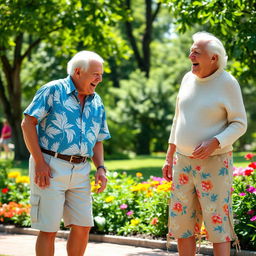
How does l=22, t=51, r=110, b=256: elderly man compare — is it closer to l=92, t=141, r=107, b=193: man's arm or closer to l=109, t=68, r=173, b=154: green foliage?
l=92, t=141, r=107, b=193: man's arm

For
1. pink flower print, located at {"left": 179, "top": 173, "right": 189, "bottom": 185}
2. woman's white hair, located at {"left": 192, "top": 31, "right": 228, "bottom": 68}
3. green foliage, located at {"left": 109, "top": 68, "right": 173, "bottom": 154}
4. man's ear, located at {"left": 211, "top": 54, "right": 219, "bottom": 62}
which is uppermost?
green foliage, located at {"left": 109, "top": 68, "right": 173, "bottom": 154}

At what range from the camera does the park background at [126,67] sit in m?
7.47

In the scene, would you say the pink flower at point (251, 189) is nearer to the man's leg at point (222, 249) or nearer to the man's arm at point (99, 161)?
the man's leg at point (222, 249)

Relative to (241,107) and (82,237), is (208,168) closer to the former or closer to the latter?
(241,107)

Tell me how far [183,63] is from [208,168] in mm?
24607

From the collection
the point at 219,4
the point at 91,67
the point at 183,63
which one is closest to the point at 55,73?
the point at 183,63

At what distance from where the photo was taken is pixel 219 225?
4.28 meters

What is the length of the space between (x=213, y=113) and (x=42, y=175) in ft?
4.23

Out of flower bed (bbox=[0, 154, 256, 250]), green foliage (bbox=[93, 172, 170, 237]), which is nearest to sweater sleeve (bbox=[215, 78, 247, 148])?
flower bed (bbox=[0, 154, 256, 250])

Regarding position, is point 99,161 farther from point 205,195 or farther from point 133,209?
point 133,209

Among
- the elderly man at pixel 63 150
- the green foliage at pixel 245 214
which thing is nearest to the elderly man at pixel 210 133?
the elderly man at pixel 63 150

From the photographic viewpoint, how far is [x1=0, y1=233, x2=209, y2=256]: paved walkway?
5844 millimetres

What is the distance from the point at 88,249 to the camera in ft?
20.0

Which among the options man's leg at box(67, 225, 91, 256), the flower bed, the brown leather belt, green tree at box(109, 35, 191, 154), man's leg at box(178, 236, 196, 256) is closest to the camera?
the brown leather belt
